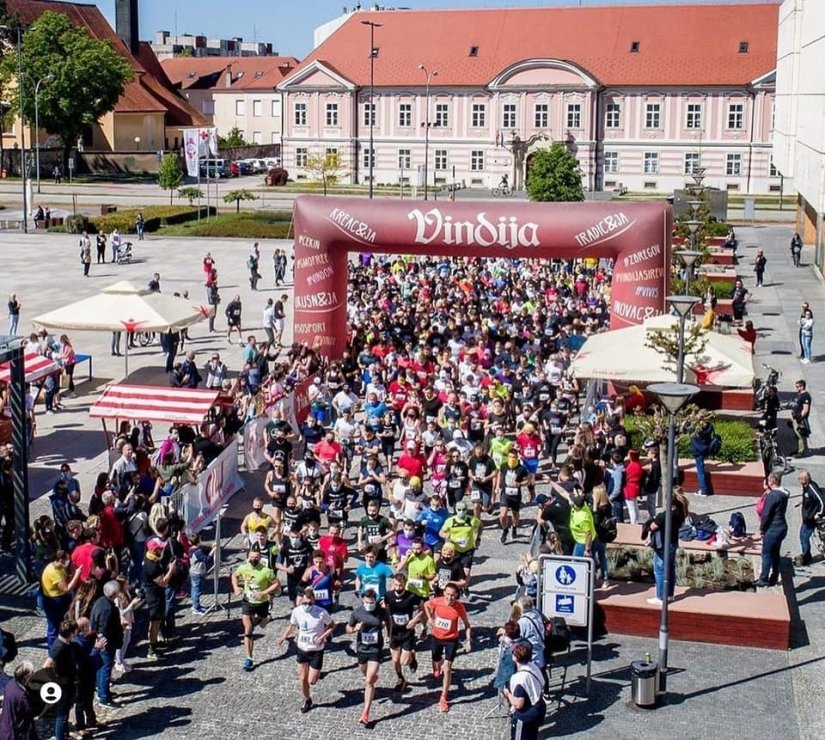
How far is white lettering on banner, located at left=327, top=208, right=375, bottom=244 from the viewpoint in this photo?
2636 centimetres

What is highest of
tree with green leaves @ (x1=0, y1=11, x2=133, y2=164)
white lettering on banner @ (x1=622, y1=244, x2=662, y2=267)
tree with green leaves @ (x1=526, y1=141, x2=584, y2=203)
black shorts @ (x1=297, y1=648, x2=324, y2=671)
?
tree with green leaves @ (x1=0, y1=11, x2=133, y2=164)

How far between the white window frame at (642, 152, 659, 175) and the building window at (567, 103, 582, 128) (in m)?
4.84

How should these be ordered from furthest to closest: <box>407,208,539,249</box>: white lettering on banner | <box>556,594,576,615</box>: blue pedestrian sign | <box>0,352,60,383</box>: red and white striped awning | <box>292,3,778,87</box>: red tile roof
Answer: <box>292,3,778,87</box>: red tile roof → <box>407,208,539,249</box>: white lettering on banner → <box>0,352,60,383</box>: red and white striped awning → <box>556,594,576,615</box>: blue pedestrian sign

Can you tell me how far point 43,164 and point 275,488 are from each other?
257 ft

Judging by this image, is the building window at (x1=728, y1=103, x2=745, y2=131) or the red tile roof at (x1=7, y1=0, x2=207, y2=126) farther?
the red tile roof at (x1=7, y1=0, x2=207, y2=126)

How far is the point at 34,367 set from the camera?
22500mm

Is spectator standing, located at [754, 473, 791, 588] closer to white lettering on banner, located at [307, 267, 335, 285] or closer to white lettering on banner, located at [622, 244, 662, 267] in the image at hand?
white lettering on banner, located at [622, 244, 662, 267]

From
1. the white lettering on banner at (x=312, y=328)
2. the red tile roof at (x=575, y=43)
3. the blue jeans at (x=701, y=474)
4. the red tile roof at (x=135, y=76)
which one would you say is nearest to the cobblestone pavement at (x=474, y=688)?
the blue jeans at (x=701, y=474)

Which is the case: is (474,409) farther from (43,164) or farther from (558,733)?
(43,164)

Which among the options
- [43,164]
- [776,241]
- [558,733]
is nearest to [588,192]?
[776,241]

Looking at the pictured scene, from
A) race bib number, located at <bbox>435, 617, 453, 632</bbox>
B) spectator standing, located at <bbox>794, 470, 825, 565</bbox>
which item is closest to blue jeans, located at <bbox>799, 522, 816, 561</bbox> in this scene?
spectator standing, located at <bbox>794, 470, 825, 565</bbox>

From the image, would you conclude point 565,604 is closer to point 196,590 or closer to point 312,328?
point 196,590

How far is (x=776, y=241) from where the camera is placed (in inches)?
2287

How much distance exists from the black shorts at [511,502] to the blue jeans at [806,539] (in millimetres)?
3862
